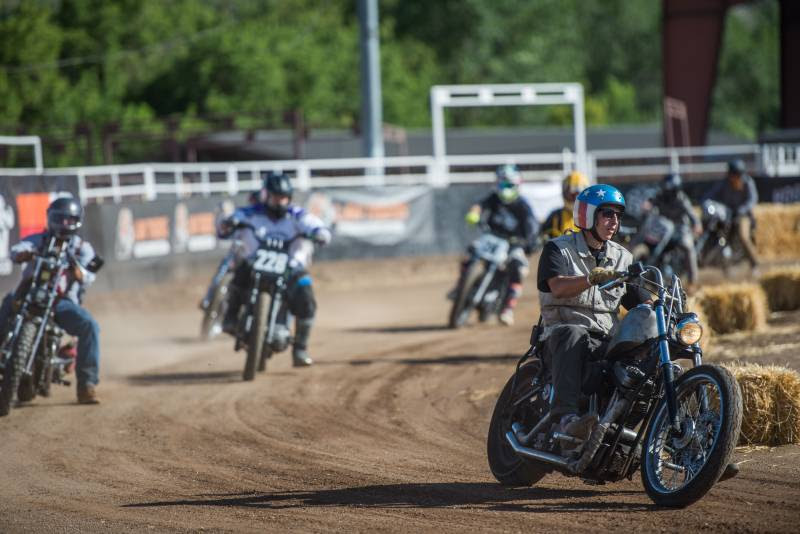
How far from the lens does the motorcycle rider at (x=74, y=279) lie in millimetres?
10500

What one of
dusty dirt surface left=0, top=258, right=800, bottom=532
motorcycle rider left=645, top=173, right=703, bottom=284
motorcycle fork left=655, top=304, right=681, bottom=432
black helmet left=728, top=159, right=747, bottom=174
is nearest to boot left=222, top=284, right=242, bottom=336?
dusty dirt surface left=0, top=258, right=800, bottom=532

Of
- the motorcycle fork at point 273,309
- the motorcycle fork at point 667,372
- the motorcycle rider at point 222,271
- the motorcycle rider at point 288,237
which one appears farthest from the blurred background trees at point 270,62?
the motorcycle fork at point 667,372

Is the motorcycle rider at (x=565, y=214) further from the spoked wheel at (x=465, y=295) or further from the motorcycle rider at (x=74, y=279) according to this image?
the motorcycle rider at (x=74, y=279)

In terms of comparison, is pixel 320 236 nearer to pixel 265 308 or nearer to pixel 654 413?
pixel 265 308

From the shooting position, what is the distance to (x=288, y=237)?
12477 millimetres

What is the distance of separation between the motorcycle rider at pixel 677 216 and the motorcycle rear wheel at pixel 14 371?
8904 millimetres

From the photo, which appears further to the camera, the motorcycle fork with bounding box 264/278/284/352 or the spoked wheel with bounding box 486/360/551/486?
the motorcycle fork with bounding box 264/278/284/352

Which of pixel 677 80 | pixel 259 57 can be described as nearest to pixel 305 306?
pixel 677 80

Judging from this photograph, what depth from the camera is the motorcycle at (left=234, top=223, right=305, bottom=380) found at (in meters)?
11.8

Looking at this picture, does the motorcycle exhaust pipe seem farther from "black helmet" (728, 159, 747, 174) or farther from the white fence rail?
"black helmet" (728, 159, 747, 174)

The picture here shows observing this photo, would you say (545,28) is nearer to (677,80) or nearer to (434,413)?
(677,80)

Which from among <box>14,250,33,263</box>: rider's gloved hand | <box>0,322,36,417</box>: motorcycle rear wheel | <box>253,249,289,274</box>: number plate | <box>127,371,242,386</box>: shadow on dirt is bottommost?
<box>127,371,242,386</box>: shadow on dirt

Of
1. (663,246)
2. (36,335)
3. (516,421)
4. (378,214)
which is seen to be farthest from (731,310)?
(378,214)

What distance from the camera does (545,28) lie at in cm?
7731
